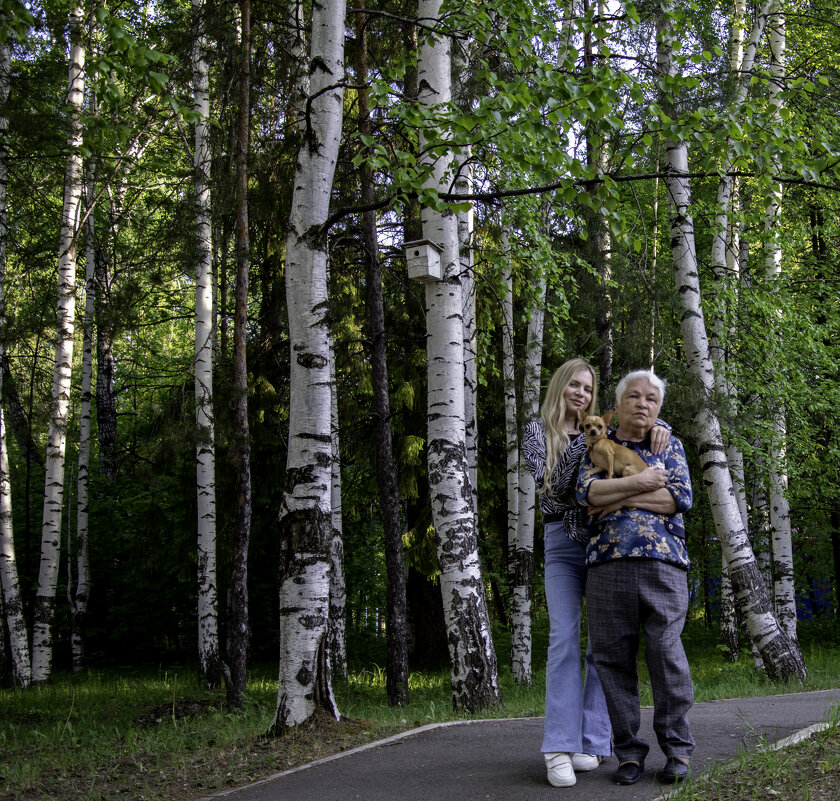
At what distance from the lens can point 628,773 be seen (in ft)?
13.3

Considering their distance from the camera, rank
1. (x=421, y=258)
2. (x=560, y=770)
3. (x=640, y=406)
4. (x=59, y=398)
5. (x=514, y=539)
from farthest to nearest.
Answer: (x=514, y=539) < (x=59, y=398) < (x=421, y=258) < (x=640, y=406) < (x=560, y=770)

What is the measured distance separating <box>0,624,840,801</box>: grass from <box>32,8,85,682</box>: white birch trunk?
4.24 ft

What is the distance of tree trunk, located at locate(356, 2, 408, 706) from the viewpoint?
10602 mm

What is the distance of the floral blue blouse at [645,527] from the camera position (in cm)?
400

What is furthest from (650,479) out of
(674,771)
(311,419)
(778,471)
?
(778,471)

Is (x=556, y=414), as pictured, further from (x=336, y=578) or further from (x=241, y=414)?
(x=336, y=578)

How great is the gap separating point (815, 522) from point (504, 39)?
16413 millimetres

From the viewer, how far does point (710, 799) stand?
3.59 meters

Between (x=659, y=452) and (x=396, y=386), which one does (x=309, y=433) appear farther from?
(x=396, y=386)

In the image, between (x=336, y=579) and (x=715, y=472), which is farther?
(x=336, y=579)

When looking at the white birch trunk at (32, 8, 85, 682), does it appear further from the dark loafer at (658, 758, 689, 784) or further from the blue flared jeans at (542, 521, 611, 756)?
the dark loafer at (658, 758, 689, 784)

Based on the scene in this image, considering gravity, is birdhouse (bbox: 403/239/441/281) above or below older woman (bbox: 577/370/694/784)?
above

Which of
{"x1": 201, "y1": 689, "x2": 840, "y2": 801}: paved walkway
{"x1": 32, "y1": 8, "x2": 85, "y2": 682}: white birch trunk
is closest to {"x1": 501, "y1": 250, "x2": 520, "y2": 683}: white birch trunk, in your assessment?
{"x1": 32, "y1": 8, "x2": 85, "y2": 682}: white birch trunk

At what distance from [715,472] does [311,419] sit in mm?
5375
